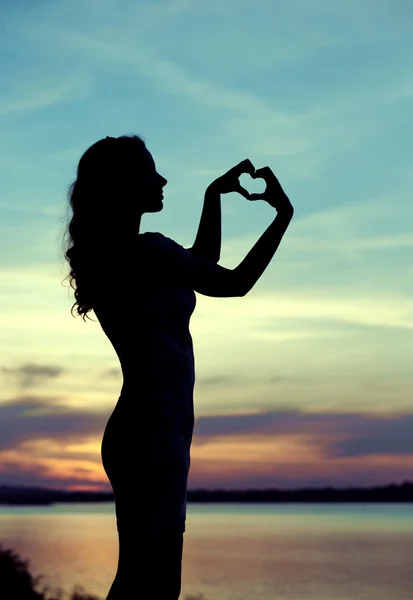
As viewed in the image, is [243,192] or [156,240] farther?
[243,192]

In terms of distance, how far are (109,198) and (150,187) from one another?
194 mm

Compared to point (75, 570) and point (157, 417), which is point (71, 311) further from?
point (75, 570)

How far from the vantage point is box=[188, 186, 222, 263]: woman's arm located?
16.0ft

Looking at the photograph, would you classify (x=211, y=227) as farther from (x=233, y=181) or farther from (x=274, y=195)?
(x=274, y=195)

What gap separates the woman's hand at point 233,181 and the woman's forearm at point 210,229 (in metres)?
0.04

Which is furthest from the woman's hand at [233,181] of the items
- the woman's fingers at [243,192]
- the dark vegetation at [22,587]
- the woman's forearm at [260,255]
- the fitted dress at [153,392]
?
the dark vegetation at [22,587]

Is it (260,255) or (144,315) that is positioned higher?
(260,255)

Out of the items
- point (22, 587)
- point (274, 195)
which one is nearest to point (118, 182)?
point (274, 195)

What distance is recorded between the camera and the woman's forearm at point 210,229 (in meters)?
4.87

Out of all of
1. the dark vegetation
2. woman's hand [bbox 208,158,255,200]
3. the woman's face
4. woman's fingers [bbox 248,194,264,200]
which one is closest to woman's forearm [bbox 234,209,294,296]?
woman's fingers [bbox 248,194,264,200]

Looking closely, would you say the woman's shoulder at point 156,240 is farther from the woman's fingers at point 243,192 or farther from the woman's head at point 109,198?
the woman's fingers at point 243,192

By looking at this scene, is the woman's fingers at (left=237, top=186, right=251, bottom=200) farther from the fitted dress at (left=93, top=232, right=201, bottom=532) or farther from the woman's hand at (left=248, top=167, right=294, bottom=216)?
the fitted dress at (left=93, top=232, right=201, bottom=532)

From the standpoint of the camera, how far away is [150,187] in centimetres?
448

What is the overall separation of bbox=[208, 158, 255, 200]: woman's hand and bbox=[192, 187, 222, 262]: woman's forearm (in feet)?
0.12
